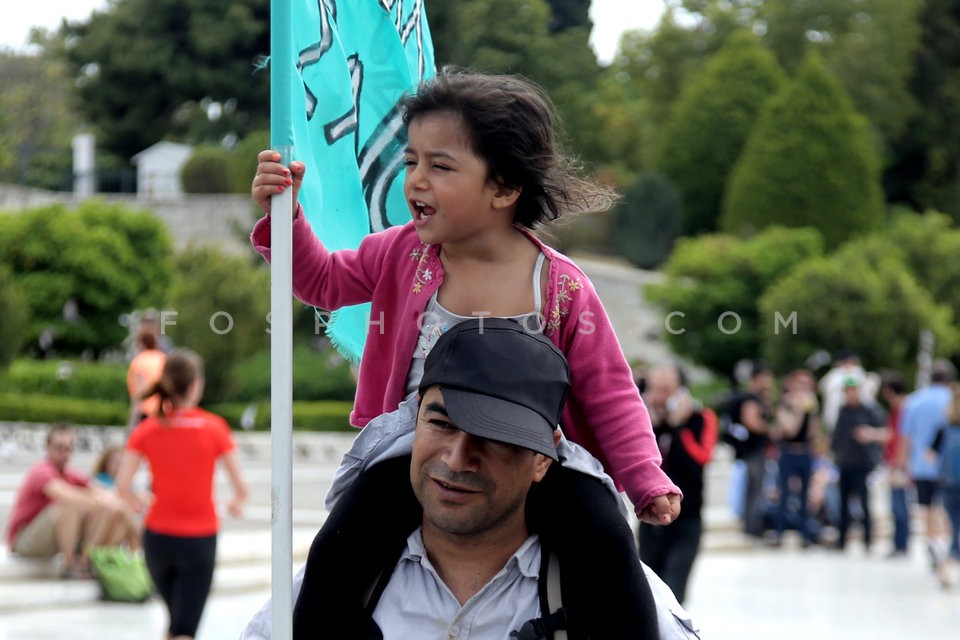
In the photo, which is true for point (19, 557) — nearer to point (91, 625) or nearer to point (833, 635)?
point (91, 625)

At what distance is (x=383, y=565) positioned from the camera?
9.35 ft

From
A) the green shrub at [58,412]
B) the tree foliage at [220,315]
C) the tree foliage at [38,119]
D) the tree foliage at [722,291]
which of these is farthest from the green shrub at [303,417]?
the tree foliage at [38,119]

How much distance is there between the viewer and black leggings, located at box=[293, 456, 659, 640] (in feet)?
9.13

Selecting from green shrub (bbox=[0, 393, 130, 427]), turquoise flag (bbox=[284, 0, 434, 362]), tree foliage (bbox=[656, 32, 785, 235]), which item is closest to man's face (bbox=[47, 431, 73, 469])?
turquoise flag (bbox=[284, 0, 434, 362])

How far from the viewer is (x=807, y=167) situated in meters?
44.5

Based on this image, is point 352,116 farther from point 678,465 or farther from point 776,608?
point 776,608

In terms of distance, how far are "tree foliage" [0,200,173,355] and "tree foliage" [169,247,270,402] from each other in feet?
6.83

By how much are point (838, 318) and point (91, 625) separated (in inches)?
997

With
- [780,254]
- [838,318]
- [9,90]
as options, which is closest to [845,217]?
[780,254]

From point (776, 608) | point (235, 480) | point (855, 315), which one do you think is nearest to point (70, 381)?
point (855, 315)

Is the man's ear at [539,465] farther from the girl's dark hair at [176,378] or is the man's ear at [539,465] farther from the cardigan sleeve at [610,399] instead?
the girl's dark hair at [176,378]

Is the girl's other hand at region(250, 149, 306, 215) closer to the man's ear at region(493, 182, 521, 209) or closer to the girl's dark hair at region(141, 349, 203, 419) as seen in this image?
the man's ear at region(493, 182, 521, 209)

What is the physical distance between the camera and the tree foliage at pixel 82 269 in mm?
33188

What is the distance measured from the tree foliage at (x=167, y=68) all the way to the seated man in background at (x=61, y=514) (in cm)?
4042
